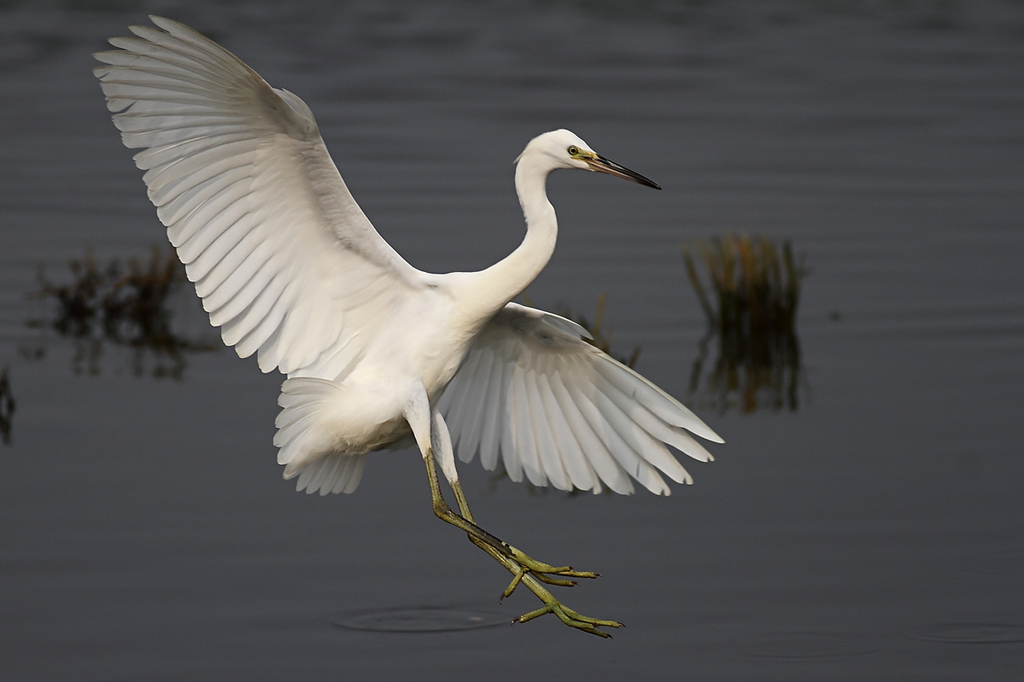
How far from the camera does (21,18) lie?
36375 millimetres

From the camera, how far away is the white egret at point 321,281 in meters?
6.17

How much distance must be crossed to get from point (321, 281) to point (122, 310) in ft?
20.5

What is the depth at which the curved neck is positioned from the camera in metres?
6.49

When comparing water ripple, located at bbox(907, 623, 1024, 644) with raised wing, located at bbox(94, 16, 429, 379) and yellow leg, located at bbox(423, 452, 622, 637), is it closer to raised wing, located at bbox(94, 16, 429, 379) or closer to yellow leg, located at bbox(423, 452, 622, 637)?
yellow leg, located at bbox(423, 452, 622, 637)

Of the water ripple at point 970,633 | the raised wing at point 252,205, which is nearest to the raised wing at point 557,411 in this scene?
the raised wing at point 252,205

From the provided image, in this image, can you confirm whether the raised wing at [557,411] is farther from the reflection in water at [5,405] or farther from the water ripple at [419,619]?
the reflection in water at [5,405]

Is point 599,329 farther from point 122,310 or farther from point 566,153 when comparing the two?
point 122,310

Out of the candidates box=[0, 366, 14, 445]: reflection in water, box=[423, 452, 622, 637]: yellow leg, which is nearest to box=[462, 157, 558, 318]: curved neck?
box=[423, 452, 622, 637]: yellow leg

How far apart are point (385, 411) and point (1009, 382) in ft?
20.5

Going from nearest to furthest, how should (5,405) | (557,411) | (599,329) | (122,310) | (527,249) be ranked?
(527,249) → (557,411) → (599,329) → (5,405) → (122,310)

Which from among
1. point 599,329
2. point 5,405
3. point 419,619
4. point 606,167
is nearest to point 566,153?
point 606,167

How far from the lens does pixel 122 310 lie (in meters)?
12.5

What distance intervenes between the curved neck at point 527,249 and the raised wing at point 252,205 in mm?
342

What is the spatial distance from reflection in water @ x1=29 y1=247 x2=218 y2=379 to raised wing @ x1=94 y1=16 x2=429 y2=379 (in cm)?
528
